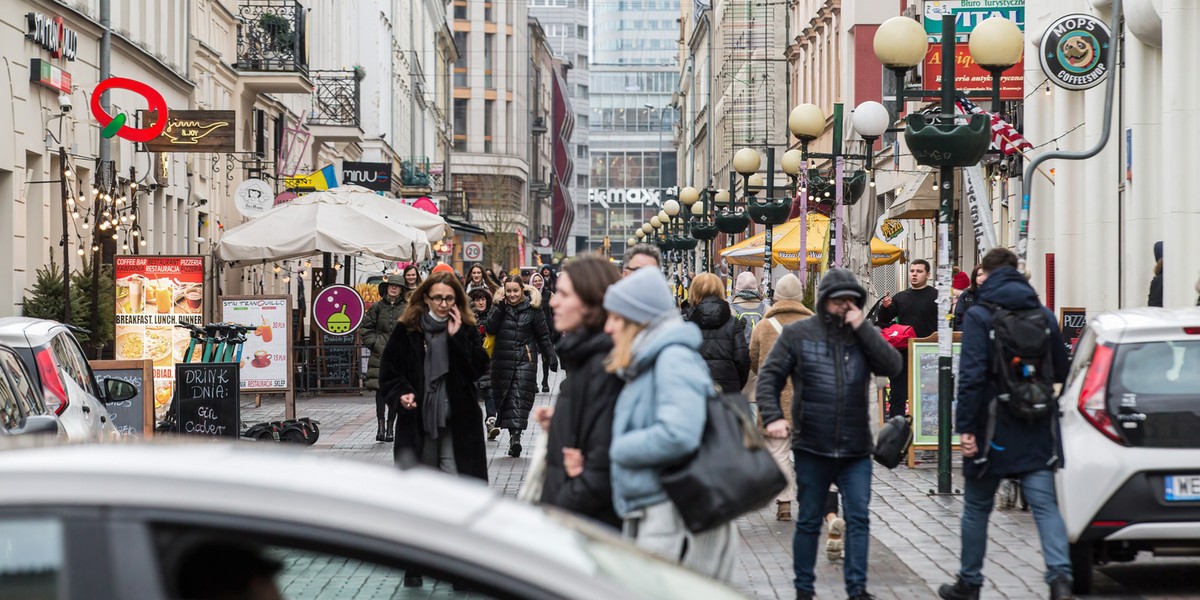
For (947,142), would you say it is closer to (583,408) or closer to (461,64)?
(583,408)

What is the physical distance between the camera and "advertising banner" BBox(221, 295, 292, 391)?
19688mm

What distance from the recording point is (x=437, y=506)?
2980mm

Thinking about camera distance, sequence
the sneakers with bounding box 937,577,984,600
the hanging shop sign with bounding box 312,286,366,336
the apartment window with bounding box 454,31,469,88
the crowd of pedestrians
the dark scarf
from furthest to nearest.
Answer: the apartment window with bounding box 454,31,469,88
the hanging shop sign with bounding box 312,286,366,336
the dark scarf
the sneakers with bounding box 937,577,984,600
the crowd of pedestrians

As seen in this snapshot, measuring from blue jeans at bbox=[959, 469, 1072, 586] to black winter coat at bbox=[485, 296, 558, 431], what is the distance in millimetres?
9252

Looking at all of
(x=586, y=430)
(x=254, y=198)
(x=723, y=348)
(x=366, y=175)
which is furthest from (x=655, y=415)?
(x=366, y=175)

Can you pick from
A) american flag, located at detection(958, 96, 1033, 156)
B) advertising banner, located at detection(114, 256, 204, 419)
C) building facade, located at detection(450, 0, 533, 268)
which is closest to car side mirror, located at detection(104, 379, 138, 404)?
advertising banner, located at detection(114, 256, 204, 419)

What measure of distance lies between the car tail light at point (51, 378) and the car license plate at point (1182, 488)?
608 centimetres

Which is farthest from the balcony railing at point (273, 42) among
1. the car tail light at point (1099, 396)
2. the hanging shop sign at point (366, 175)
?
the car tail light at point (1099, 396)

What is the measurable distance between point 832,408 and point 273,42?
29232mm

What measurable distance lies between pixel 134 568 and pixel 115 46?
24.4m

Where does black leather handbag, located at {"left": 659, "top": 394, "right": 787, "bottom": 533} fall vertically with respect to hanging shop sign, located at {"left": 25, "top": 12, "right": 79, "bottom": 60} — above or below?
below

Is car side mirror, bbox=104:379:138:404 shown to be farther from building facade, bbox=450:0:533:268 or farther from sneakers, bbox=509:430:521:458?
building facade, bbox=450:0:533:268

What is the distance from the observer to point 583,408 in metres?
6.52

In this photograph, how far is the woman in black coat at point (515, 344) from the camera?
1777 cm
